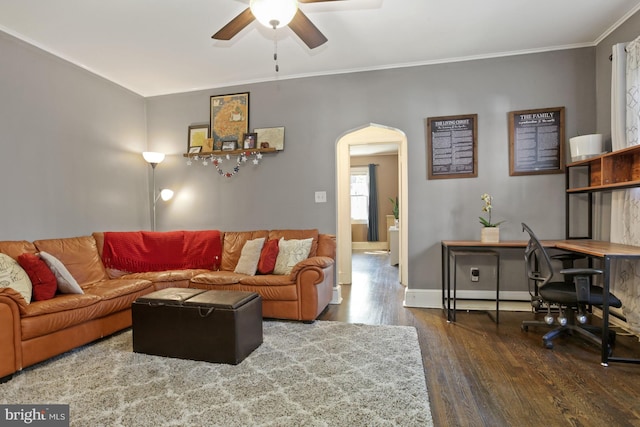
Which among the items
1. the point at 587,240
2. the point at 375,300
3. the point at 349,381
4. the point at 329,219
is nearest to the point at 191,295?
the point at 349,381

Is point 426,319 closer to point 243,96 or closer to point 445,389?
point 445,389

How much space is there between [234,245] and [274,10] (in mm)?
2692

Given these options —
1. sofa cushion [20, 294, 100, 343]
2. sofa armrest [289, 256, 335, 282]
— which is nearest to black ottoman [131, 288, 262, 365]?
sofa cushion [20, 294, 100, 343]

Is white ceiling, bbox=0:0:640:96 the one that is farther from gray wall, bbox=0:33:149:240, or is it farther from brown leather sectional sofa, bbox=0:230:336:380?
brown leather sectional sofa, bbox=0:230:336:380

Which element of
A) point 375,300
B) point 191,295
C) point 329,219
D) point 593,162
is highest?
point 593,162

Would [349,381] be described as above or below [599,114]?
below

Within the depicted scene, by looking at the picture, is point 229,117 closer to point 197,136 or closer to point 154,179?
point 197,136

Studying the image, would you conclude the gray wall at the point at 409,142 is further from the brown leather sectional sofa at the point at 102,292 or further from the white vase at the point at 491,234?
the brown leather sectional sofa at the point at 102,292

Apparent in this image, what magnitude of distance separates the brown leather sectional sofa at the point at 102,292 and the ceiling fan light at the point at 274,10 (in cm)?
206

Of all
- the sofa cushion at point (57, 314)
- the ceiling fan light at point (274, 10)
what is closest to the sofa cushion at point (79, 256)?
the sofa cushion at point (57, 314)

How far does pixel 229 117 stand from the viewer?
428cm

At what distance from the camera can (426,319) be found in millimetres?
3320

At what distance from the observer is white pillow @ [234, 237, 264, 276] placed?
3.51 m

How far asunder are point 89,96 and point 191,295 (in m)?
2.82
